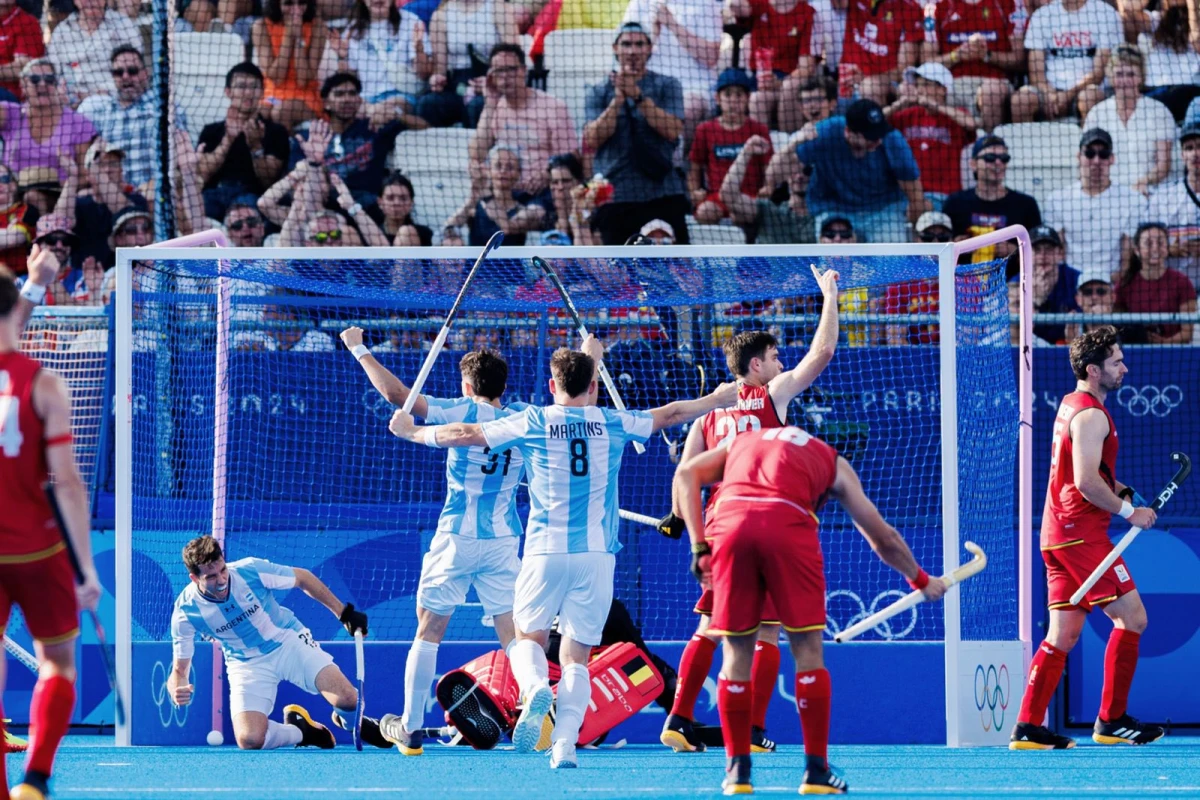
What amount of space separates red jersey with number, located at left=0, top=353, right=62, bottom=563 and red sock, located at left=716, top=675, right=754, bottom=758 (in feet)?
8.13

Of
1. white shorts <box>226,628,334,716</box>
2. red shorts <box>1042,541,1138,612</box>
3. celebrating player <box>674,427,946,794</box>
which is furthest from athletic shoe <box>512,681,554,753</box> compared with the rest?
red shorts <box>1042,541,1138,612</box>

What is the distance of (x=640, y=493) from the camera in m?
10.6

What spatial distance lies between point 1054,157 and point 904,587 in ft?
14.6

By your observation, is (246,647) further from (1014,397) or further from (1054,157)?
(1054,157)

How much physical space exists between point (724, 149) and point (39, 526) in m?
8.40

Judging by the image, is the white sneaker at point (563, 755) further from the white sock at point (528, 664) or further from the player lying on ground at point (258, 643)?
the player lying on ground at point (258, 643)

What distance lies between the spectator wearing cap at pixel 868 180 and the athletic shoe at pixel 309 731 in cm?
574

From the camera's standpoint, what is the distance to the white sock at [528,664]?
7461mm

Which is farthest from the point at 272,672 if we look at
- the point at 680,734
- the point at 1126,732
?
the point at 1126,732

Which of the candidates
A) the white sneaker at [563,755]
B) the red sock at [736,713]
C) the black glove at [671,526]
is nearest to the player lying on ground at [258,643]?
the white sneaker at [563,755]

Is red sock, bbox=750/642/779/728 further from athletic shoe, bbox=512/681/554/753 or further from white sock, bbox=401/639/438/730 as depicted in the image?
white sock, bbox=401/639/438/730

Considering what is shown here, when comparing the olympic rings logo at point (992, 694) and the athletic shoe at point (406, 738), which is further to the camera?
the olympic rings logo at point (992, 694)

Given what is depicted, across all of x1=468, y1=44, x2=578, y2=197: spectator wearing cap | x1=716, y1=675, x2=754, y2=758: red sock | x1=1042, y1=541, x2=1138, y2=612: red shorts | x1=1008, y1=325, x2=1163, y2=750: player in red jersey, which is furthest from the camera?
x1=468, y1=44, x2=578, y2=197: spectator wearing cap

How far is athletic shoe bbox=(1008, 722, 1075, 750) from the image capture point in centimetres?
852
